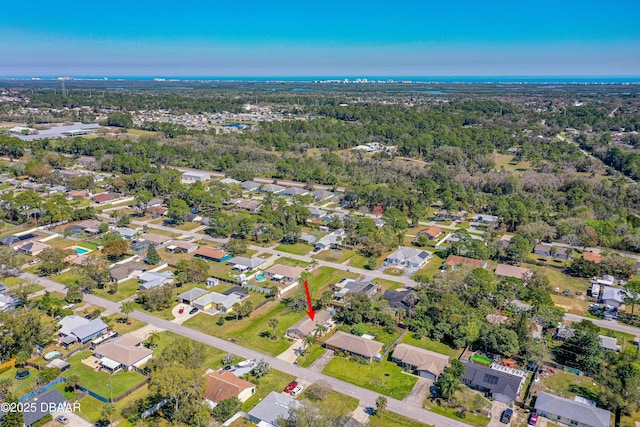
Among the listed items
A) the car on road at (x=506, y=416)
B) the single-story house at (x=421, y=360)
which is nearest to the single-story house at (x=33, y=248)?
the single-story house at (x=421, y=360)

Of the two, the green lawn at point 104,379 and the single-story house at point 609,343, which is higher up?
the single-story house at point 609,343

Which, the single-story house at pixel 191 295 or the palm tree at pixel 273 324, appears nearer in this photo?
the palm tree at pixel 273 324

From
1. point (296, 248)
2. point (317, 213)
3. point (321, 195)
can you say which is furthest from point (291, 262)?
point (321, 195)

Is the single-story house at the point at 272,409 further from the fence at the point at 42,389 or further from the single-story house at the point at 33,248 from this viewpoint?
the single-story house at the point at 33,248

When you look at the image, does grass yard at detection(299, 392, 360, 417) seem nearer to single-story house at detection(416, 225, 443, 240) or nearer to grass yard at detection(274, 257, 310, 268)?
grass yard at detection(274, 257, 310, 268)

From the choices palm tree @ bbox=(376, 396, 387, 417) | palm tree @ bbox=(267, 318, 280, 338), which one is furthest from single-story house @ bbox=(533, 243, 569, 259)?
palm tree @ bbox=(376, 396, 387, 417)

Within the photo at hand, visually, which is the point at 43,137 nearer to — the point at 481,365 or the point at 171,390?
the point at 171,390

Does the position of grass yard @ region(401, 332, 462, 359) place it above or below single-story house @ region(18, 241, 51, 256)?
below

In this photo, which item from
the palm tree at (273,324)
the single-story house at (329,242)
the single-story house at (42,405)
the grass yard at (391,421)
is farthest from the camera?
the single-story house at (329,242)
